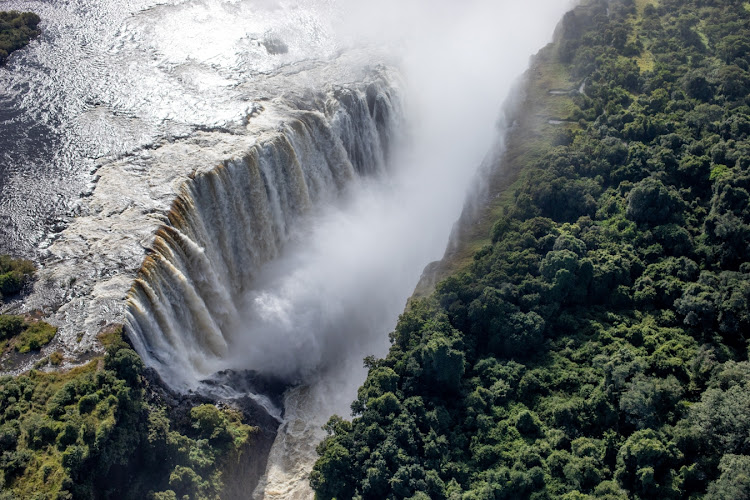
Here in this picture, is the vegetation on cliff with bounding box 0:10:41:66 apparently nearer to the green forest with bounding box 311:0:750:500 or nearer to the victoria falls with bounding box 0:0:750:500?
the victoria falls with bounding box 0:0:750:500

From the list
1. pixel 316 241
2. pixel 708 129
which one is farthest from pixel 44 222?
pixel 708 129

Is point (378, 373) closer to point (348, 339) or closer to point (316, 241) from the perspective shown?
point (348, 339)

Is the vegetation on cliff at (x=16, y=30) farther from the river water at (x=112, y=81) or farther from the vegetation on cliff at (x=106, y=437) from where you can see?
the vegetation on cliff at (x=106, y=437)

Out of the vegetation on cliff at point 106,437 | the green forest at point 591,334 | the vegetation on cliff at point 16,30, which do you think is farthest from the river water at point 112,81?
the green forest at point 591,334

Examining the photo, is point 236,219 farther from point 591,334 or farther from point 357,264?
point 591,334

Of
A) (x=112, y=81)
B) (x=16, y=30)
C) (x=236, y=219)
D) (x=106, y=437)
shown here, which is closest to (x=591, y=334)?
(x=236, y=219)

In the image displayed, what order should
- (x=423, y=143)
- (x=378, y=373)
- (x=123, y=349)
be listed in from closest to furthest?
(x=123, y=349) < (x=378, y=373) < (x=423, y=143)

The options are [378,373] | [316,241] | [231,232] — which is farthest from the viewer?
[316,241]

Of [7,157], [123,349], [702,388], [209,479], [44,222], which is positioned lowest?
[702,388]
